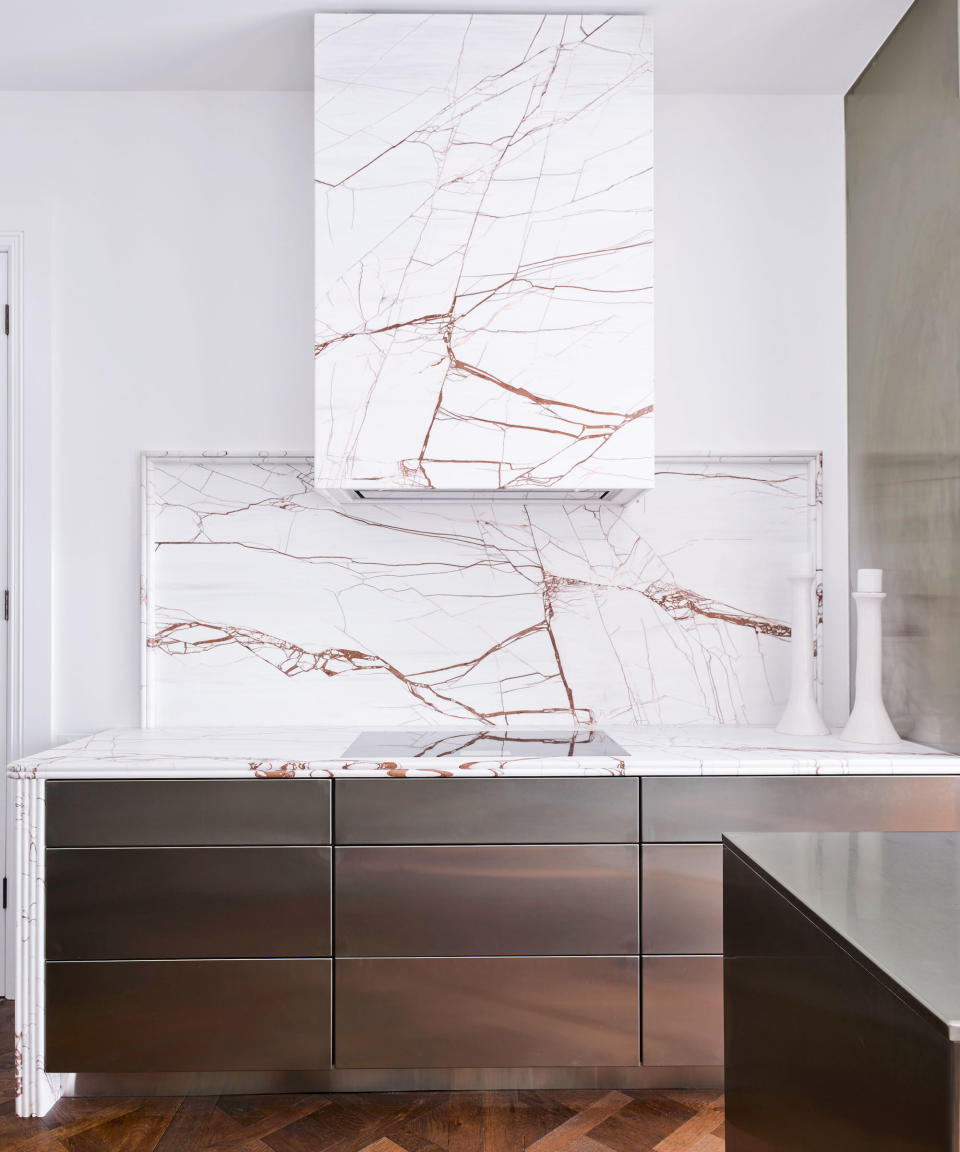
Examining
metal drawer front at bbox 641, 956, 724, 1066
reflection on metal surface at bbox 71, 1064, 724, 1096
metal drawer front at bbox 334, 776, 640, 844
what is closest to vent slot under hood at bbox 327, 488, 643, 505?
metal drawer front at bbox 334, 776, 640, 844

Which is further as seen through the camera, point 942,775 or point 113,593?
point 113,593

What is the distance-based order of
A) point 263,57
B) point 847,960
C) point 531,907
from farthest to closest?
point 263,57
point 531,907
point 847,960

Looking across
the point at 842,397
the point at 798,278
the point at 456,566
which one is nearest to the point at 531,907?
the point at 456,566

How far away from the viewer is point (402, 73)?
2.14m

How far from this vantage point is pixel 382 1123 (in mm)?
1921

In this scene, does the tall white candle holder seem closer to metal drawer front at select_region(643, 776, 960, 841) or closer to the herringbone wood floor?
metal drawer front at select_region(643, 776, 960, 841)

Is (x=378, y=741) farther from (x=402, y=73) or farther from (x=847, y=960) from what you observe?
(x=402, y=73)

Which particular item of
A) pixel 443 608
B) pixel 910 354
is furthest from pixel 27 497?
pixel 910 354

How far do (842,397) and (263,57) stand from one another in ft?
6.50

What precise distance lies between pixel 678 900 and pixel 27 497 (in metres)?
2.16

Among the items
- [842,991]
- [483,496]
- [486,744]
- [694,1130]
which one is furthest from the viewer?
[483,496]

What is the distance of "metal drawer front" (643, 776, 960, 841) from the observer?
1.96 meters

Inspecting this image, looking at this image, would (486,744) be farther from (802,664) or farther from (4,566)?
(4,566)

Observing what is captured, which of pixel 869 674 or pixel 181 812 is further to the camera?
pixel 869 674
